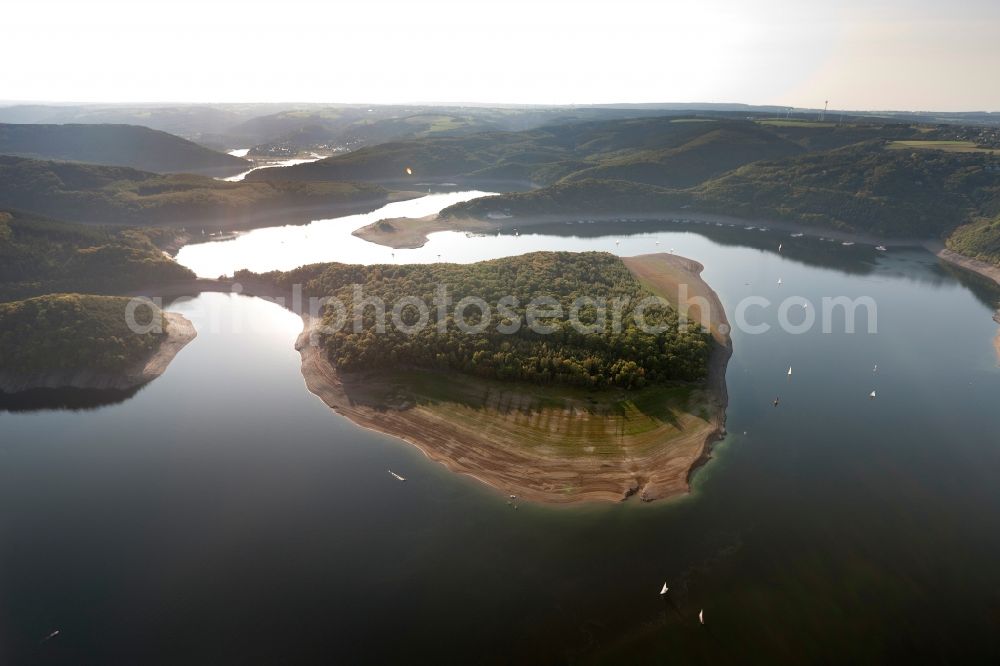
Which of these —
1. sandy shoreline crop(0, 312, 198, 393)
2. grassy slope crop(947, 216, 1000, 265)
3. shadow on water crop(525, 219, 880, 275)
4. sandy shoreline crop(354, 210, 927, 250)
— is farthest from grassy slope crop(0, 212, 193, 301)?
grassy slope crop(947, 216, 1000, 265)

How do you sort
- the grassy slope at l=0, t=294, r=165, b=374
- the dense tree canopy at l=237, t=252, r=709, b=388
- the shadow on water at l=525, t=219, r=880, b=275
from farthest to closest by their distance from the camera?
the shadow on water at l=525, t=219, r=880, b=275, the grassy slope at l=0, t=294, r=165, b=374, the dense tree canopy at l=237, t=252, r=709, b=388

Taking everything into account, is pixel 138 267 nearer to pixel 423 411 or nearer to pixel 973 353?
pixel 423 411

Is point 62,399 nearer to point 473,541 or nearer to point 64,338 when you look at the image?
point 64,338

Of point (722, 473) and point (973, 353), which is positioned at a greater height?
point (973, 353)

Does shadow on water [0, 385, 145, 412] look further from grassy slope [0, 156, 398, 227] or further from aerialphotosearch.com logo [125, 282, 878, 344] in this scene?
grassy slope [0, 156, 398, 227]

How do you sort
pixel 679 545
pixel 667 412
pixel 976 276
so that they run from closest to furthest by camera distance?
1. pixel 679 545
2. pixel 667 412
3. pixel 976 276

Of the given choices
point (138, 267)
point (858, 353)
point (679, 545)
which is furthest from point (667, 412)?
point (138, 267)
